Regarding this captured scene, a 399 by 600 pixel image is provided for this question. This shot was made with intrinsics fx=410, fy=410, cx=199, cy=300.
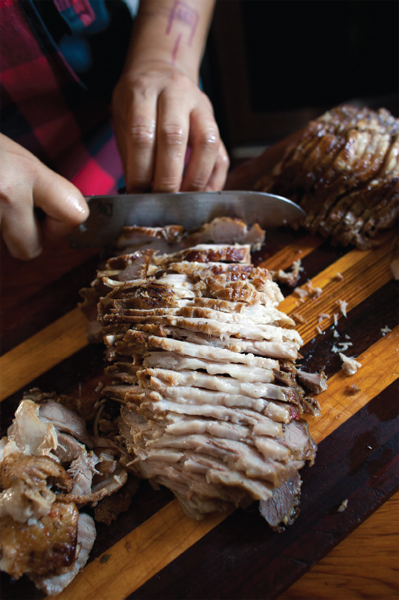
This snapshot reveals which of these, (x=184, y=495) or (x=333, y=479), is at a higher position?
(x=184, y=495)

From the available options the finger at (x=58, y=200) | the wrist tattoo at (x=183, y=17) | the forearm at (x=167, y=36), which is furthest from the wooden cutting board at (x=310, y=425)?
the wrist tattoo at (x=183, y=17)

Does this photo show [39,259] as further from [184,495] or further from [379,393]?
[379,393]

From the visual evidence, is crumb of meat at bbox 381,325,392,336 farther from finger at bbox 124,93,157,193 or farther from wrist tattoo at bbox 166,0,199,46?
wrist tattoo at bbox 166,0,199,46

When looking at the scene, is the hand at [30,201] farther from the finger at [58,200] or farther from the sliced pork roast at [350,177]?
the sliced pork roast at [350,177]

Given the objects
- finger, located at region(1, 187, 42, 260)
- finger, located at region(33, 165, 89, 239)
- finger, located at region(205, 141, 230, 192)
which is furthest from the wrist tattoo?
finger, located at region(1, 187, 42, 260)

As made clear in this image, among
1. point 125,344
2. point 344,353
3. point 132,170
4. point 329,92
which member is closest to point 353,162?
point 344,353

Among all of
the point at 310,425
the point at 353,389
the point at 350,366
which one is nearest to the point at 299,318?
the point at 350,366

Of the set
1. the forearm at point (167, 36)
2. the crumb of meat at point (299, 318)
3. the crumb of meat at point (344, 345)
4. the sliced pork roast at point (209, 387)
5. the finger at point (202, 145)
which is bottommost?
the crumb of meat at point (344, 345)
